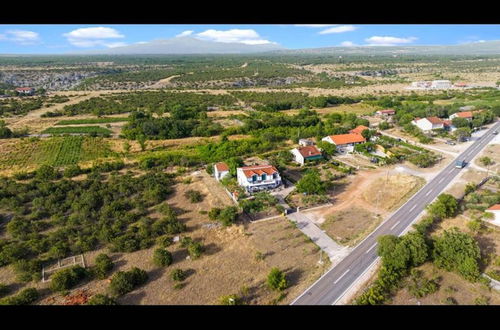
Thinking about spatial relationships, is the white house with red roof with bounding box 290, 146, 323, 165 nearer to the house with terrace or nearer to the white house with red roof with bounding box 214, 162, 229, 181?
the house with terrace

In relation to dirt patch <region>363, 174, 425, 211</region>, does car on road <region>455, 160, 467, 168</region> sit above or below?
above

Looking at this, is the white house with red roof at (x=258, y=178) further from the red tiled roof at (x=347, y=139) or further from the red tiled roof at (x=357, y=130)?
the red tiled roof at (x=357, y=130)

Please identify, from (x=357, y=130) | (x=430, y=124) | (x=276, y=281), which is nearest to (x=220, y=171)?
(x=276, y=281)

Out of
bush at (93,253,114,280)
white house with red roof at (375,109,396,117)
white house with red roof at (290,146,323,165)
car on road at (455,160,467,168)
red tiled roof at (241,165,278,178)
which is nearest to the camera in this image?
bush at (93,253,114,280)

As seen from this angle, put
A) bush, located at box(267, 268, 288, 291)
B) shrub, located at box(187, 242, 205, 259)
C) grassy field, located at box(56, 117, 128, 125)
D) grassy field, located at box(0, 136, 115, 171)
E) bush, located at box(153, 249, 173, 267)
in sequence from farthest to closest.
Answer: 1. grassy field, located at box(56, 117, 128, 125)
2. grassy field, located at box(0, 136, 115, 171)
3. shrub, located at box(187, 242, 205, 259)
4. bush, located at box(153, 249, 173, 267)
5. bush, located at box(267, 268, 288, 291)

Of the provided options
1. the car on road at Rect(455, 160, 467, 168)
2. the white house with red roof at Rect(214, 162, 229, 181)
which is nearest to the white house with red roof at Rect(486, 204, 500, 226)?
the car on road at Rect(455, 160, 467, 168)

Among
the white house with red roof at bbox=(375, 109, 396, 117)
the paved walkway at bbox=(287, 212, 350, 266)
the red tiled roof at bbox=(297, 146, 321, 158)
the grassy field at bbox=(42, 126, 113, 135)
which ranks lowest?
the paved walkway at bbox=(287, 212, 350, 266)

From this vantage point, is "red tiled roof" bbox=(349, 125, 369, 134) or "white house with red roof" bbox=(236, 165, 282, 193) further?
"red tiled roof" bbox=(349, 125, 369, 134)

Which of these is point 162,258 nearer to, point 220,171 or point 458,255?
point 220,171
